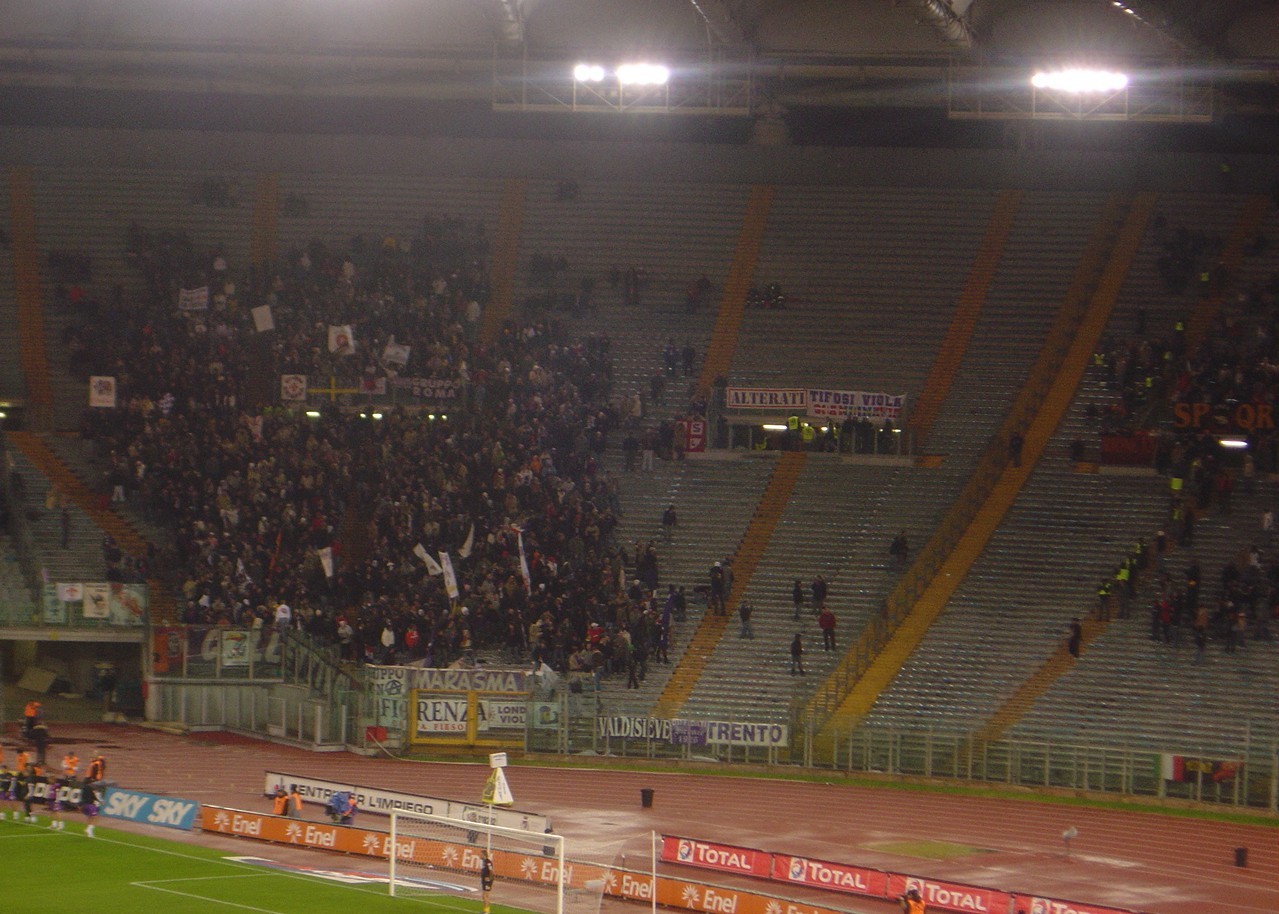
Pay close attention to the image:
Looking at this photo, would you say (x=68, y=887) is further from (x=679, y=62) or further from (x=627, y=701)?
(x=679, y=62)

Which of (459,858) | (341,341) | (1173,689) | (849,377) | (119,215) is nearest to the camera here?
(459,858)

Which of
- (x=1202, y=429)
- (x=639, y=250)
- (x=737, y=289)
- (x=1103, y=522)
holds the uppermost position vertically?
(x=639, y=250)

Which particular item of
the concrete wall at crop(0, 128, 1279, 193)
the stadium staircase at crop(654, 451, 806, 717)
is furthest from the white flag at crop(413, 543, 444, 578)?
the concrete wall at crop(0, 128, 1279, 193)

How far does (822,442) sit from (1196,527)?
9767mm

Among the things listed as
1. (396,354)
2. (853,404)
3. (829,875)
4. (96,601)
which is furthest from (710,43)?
(829,875)

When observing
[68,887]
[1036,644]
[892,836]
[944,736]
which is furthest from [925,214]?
[68,887]

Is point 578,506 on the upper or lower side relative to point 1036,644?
upper

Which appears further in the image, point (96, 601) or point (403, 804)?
point (96, 601)

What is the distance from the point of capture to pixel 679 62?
41.2m

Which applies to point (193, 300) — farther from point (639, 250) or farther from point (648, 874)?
point (648, 874)

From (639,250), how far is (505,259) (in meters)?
3.98

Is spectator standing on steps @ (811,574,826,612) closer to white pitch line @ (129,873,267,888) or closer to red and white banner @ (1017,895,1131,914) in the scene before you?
white pitch line @ (129,873,267,888)

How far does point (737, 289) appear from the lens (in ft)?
165

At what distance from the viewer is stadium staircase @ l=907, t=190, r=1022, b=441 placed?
45906 mm
